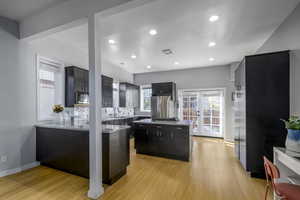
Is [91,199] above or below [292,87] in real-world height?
below

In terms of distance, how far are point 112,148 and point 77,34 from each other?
2.78 meters

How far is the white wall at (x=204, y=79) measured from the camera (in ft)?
18.7

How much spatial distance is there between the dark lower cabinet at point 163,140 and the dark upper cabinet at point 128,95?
228 cm

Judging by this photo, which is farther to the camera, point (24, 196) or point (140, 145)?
point (140, 145)

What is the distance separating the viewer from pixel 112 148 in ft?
A: 8.09

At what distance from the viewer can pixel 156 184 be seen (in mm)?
2475

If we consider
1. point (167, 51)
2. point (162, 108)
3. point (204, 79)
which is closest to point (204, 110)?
point (204, 79)

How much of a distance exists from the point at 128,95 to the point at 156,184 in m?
4.33

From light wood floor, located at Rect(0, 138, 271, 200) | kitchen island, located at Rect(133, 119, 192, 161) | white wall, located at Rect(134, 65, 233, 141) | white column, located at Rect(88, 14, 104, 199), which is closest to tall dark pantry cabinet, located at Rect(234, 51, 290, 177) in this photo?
light wood floor, located at Rect(0, 138, 271, 200)

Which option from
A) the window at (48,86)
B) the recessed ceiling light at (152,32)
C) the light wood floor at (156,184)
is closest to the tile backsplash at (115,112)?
the window at (48,86)

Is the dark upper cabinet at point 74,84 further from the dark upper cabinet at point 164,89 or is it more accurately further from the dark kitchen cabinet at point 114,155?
the dark upper cabinet at point 164,89

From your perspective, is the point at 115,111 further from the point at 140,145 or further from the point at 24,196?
the point at 24,196

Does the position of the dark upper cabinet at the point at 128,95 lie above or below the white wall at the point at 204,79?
below

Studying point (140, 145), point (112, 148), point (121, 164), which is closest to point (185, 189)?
point (121, 164)
